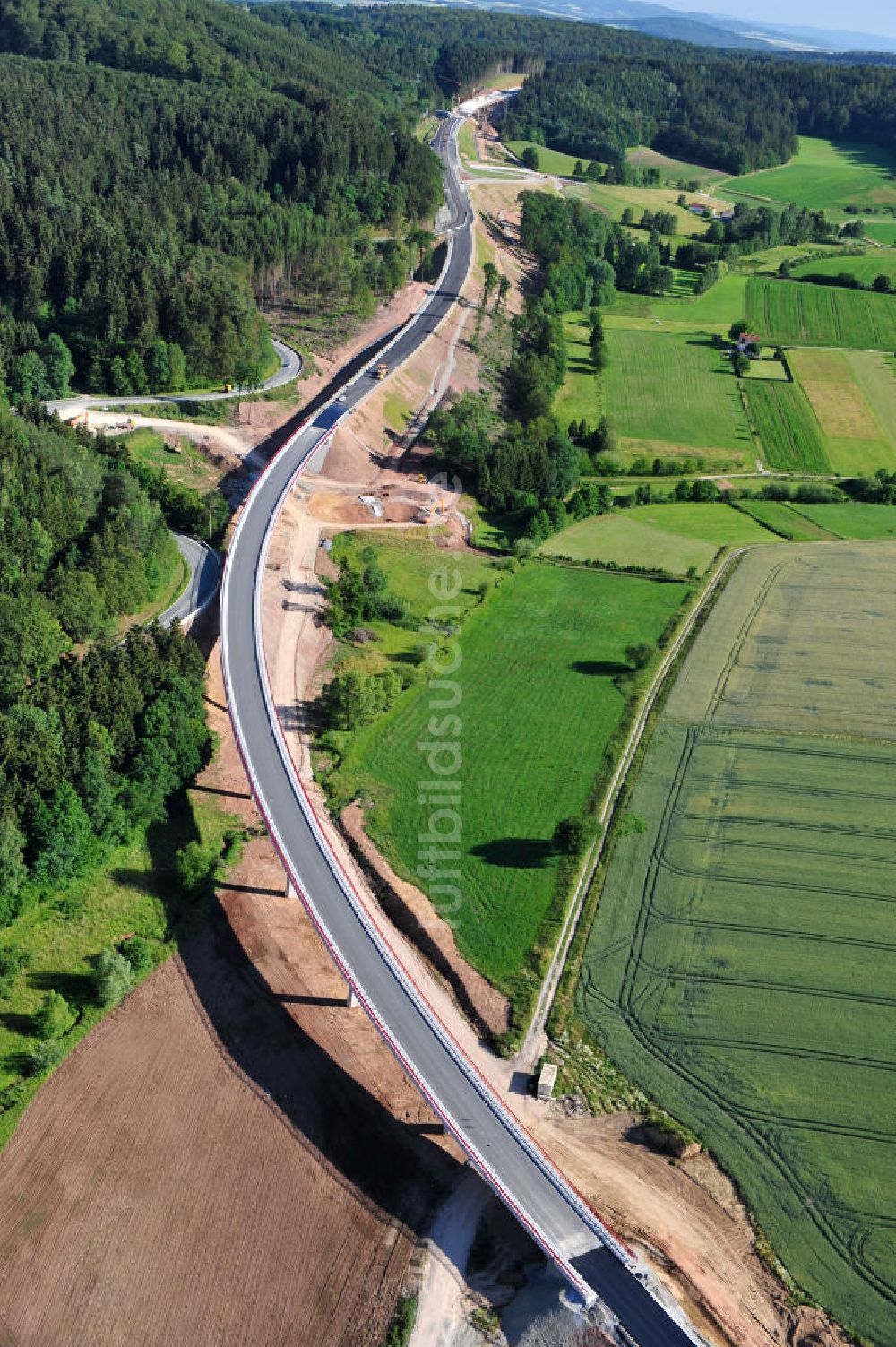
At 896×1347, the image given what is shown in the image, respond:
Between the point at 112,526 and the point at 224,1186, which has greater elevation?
the point at 112,526

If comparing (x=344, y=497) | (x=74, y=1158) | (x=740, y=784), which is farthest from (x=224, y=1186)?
(x=344, y=497)

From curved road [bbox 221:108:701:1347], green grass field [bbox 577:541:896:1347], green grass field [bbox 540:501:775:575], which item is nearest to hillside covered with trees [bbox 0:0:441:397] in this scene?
curved road [bbox 221:108:701:1347]

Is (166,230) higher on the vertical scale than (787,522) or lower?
higher

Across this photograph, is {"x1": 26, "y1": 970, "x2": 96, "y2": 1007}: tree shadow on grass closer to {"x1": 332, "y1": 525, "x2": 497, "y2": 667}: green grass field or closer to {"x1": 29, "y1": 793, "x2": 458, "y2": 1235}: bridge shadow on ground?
{"x1": 29, "y1": 793, "x2": 458, "y2": 1235}: bridge shadow on ground

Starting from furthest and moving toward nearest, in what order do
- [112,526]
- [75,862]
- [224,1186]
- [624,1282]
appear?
[112,526]
[75,862]
[224,1186]
[624,1282]

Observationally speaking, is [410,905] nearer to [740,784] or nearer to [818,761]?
[740,784]

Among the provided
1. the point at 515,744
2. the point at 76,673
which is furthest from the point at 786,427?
the point at 76,673

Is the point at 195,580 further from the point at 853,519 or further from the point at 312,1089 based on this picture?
the point at 853,519

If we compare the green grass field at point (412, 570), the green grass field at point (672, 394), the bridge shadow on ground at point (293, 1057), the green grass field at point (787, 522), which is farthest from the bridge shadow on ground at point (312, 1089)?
the green grass field at point (672, 394)
